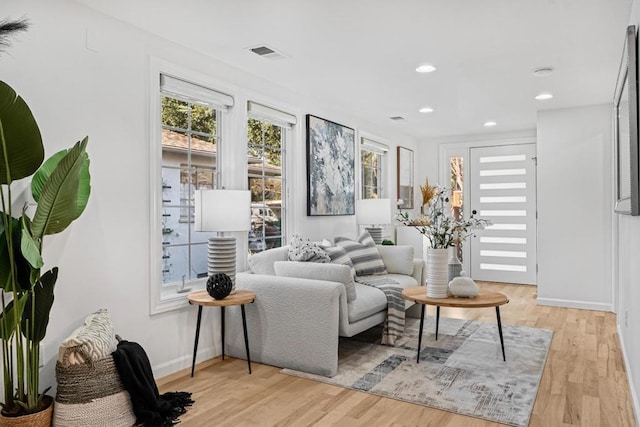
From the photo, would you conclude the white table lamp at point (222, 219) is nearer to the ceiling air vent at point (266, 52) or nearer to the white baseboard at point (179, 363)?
the white baseboard at point (179, 363)

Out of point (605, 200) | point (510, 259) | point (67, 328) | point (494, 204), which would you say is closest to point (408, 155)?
point (494, 204)

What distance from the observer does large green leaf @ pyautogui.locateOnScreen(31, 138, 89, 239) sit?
213 centimetres

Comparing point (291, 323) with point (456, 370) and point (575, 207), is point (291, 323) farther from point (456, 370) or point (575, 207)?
point (575, 207)

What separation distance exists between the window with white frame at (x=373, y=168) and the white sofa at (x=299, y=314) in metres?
2.45

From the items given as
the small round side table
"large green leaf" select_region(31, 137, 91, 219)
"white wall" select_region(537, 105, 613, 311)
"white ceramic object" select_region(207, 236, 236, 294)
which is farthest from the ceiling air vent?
"white wall" select_region(537, 105, 613, 311)

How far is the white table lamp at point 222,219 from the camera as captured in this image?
3.26 meters

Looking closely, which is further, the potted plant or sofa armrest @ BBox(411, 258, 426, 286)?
sofa armrest @ BBox(411, 258, 426, 286)

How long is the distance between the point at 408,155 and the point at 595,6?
182 inches

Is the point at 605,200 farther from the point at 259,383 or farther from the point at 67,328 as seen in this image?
the point at 67,328

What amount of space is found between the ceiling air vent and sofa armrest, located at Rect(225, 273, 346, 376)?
166cm

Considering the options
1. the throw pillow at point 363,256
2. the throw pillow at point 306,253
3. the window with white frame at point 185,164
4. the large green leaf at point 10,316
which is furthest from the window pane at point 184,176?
the throw pillow at point 363,256

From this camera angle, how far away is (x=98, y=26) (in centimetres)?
288

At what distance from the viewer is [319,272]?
3580mm

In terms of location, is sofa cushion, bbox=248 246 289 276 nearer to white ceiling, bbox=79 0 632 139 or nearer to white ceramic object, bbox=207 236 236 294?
white ceramic object, bbox=207 236 236 294
